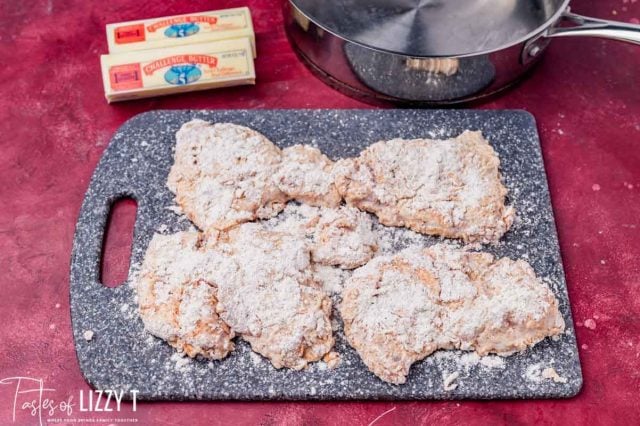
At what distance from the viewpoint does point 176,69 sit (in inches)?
68.2

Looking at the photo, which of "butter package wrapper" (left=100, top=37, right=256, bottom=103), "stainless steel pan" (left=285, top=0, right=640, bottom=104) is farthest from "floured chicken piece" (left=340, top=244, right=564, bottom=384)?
"butter package wrapper" (left=100, top=37, right=256, bottom=103)

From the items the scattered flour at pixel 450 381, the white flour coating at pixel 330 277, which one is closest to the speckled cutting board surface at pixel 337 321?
the scattered flour at pixel 450 381

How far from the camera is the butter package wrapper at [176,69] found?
1.72m

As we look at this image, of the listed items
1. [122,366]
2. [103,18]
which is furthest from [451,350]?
[103,18]

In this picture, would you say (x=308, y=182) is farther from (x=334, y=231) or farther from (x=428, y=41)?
(x=428, y=41)

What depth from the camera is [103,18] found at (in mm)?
1984

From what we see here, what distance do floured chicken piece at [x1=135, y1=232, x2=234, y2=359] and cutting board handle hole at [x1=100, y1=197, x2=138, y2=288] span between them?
0.11 m

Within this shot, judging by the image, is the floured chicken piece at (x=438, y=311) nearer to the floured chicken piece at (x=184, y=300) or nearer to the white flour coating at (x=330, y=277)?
the white flour coating at (x=330, y=277)

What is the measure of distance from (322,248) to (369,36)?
0.58 m

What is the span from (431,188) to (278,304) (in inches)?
16.0

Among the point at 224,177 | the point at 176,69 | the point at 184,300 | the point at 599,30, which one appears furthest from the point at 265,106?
the point at 599,30

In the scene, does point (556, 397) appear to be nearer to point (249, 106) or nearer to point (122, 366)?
point (122, 366)

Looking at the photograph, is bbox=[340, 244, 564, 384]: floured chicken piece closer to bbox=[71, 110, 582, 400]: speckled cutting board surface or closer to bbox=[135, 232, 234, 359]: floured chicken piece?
bbox=[71, 110, 582, 400]: speckled cutting board surface

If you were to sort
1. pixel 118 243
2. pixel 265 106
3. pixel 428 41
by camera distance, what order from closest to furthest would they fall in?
1. pixel 118 243
2. pixel 428 41
3. pixel 265 106
